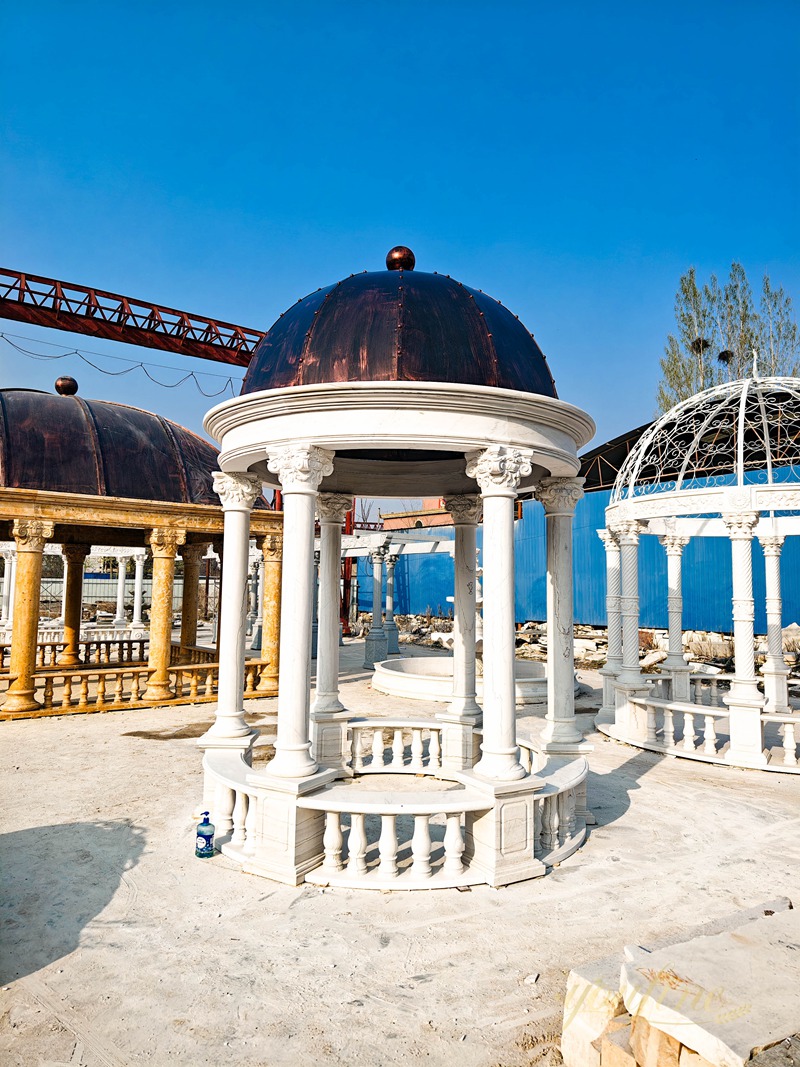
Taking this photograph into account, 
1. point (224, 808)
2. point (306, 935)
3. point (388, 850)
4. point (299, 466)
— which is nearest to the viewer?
point (306, 935)

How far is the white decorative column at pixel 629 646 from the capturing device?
44.4 ft

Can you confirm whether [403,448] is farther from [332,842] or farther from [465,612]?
[465,612]

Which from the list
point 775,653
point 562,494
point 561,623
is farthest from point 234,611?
point 775,653

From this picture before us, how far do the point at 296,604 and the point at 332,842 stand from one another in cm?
243

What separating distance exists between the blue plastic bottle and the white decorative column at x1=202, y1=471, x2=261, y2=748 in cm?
147

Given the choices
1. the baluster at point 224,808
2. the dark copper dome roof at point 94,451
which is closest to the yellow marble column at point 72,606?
the dark copper dome roof at point 94,451

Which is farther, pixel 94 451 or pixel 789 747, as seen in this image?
pixel 94 451

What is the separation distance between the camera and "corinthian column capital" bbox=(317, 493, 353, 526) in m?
10.4

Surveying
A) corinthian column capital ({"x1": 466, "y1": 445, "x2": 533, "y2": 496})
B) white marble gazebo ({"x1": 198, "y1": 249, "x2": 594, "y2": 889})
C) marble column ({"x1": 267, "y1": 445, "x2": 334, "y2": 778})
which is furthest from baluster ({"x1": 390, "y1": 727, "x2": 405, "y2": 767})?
corinthian column capital ({"x1": 466, "y1": 445, "x2": 533, "y2": 496})

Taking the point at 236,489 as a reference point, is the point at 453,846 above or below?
below

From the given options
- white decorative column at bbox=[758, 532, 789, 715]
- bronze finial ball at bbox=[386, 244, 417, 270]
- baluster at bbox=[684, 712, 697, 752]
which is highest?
bronze finial ball at bbox=[386, 244, 417, 270]

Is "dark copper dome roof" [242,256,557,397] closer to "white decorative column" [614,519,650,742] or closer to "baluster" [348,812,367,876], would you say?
"baluster" [348,812,367,876]

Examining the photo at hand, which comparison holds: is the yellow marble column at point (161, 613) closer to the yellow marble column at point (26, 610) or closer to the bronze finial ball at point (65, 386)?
the yellow marble column at point (26, 610)

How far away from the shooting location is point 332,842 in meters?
6.52
